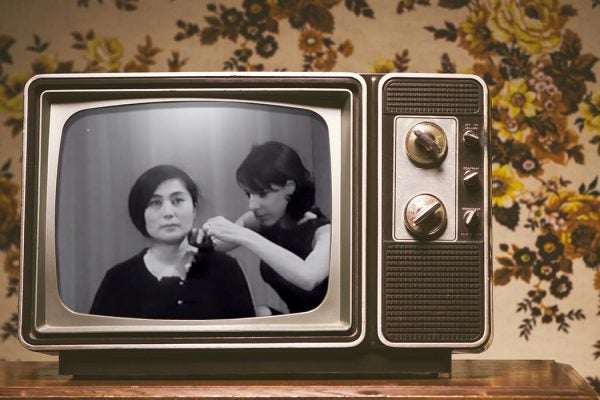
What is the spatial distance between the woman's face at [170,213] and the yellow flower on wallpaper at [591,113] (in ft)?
2.81

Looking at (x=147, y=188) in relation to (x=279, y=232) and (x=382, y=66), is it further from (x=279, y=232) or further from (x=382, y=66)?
(x=382, y=66)

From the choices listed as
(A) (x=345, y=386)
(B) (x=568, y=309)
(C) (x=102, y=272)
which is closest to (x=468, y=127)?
(A) (x=345, y=386)

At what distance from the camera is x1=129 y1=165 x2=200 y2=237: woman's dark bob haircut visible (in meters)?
1.05

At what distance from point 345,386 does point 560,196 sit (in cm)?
74

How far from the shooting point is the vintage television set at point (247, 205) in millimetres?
1043

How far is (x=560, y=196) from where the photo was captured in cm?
155

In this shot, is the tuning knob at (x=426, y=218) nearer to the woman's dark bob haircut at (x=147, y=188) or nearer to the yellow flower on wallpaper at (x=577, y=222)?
the woman's dark bob haircut at (x=147, y=188)

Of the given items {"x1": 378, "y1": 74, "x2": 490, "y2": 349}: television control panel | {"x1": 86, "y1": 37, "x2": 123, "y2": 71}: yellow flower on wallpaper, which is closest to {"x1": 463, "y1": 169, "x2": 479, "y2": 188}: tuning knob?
{"x1": 378, "y1": 74, "x2": 490, "y2": 349}: television control panel

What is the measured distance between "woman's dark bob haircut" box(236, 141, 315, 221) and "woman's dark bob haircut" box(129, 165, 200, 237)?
0.06 meters

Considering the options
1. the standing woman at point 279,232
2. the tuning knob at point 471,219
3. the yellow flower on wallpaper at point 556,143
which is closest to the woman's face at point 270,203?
the standing woman at point 279,232

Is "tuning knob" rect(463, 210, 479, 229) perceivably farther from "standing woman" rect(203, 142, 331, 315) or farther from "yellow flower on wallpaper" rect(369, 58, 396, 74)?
"yellow flower on wallpaper" rect(369, 58, 396, 74)

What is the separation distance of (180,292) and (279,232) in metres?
0.15

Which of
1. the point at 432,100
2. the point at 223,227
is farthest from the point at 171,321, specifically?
the point at 432,100

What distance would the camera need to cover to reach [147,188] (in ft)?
3.47
